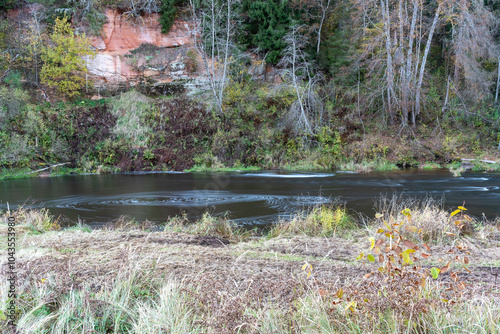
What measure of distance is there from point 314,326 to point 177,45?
29.9 m

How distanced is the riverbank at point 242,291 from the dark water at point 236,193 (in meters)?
4.53

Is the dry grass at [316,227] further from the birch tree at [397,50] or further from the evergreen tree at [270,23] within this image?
the evergreen tree at [270,23]

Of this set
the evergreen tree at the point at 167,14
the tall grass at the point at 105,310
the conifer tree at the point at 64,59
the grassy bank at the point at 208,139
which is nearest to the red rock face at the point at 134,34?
the evergreen tree at the point at 167,14

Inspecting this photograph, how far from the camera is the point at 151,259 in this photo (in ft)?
14.5

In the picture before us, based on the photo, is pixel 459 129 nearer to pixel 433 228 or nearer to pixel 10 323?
pixel 433 228

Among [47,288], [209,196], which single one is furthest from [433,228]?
[209,196]

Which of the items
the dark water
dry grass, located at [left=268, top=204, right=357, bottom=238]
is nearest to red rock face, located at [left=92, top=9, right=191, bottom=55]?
the dark water

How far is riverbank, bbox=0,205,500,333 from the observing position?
276 centimetres

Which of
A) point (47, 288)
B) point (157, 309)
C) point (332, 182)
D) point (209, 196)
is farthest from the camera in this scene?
point (332, 182)

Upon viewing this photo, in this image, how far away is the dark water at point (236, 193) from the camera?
10.6 meters

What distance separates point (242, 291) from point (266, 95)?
76.2ft

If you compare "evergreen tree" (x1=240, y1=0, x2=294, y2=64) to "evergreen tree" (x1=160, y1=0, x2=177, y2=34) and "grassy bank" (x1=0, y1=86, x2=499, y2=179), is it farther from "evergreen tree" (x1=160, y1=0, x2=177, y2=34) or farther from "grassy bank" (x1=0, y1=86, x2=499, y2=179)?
"evergreen tree" (x1=160, y1=0, x2=177, y2=34)

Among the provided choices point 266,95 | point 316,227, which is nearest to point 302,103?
point 266,95

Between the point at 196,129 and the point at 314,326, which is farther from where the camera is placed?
the point at 196,129
